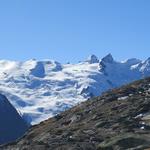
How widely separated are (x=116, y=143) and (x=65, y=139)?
11.6 m

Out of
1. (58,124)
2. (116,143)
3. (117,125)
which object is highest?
(58,124)

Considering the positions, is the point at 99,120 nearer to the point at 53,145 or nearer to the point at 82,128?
the point at 82,128

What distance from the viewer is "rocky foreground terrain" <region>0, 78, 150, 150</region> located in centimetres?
5675

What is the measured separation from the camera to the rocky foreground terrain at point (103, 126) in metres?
56.8

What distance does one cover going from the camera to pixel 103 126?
69.8 meters

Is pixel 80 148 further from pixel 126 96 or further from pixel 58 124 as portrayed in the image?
pixel 126 96

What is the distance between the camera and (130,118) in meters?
71.2

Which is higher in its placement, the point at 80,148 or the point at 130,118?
the point at 130,118

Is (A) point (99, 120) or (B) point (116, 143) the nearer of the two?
(B) point (116, 143)

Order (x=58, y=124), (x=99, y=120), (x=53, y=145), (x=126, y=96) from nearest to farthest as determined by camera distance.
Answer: (x=53, y=145) → (x=99, y=120) → (x=58, y=124) → (x=126, y=96)

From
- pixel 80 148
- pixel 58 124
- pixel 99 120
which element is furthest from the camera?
pixel 58 124

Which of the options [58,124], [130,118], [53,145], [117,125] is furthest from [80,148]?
[58,124]

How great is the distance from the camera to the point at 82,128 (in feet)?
232

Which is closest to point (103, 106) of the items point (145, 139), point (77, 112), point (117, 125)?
point (77, 112)
